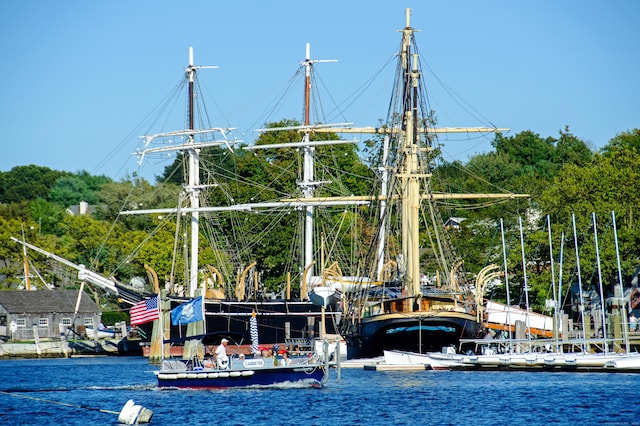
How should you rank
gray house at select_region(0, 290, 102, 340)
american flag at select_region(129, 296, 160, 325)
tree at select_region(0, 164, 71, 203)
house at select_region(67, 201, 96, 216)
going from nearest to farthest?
american flag at select_region(129, 296, 160, 325) → gray house at select_region(0, 290, 102, 340) → house at select_region(67, 201, 96, 216) → tree at select_region(0, 164, 71, 203)

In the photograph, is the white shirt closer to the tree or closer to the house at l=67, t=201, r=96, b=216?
the house at l=67, t=201, r=96, b=216

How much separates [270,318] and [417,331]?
21453 millimetres

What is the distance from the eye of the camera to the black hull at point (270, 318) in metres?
81.9

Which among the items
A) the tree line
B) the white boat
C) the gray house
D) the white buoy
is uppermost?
the tree line

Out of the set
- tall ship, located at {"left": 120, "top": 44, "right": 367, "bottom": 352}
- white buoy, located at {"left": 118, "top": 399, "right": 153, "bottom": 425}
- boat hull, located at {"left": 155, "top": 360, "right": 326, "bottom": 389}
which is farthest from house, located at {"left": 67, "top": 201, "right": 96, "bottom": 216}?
white buoy, located at {"left": 118, "top": 399, "right": 153, "bottom": 425}

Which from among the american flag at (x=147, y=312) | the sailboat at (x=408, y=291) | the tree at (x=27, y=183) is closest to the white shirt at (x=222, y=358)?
the american flag at (x=147, y=312)

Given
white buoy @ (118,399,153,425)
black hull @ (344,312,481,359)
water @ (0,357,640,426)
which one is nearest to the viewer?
white buoy @ (118,399,153,425)

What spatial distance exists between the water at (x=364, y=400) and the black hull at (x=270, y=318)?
19.7m

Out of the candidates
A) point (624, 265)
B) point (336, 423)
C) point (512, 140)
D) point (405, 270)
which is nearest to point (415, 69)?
point (405, 270)

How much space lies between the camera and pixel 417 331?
212 feet

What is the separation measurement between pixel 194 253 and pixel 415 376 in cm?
3042

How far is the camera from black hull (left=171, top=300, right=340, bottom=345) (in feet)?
269

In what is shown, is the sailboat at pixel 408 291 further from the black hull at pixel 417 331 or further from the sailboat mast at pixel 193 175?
the sailboat mast at pixel 193 175

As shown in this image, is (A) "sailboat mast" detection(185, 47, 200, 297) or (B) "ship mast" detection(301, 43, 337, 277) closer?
(A) "sailboat mast" detection(185, 47, 200, 297)
